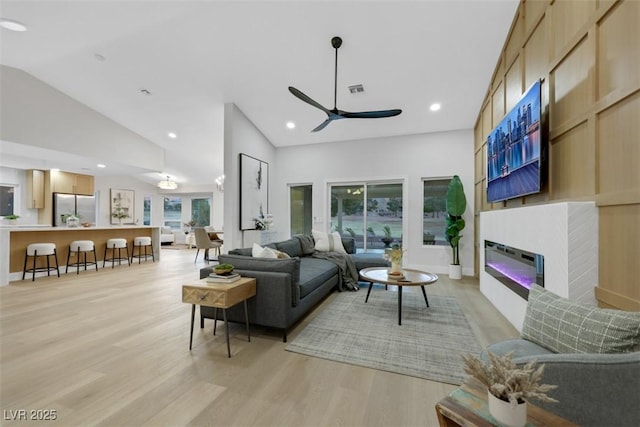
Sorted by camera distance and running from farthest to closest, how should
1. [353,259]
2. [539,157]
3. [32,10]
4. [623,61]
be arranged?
[353,259] < [32,10] < [539,157] < [623,61]

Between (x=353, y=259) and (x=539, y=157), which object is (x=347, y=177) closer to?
(x=353, y=259)

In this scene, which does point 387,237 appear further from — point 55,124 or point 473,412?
point 55,124

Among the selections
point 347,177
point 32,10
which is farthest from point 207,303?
point 347,177

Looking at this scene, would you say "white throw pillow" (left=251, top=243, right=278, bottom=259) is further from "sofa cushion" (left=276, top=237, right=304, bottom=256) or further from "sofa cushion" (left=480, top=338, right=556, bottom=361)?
"sofa cushion" (left=480, top=338, right=556, bottom=361)

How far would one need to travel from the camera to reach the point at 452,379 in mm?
2012

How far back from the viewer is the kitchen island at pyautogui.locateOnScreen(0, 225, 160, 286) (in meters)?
4.68

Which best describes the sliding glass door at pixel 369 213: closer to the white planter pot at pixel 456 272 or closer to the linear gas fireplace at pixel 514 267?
the white planter pot at pixel 456 272

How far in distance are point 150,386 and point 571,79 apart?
156 inches

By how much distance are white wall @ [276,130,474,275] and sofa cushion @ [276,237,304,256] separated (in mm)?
2059

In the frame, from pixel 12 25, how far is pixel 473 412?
5990 millimetres

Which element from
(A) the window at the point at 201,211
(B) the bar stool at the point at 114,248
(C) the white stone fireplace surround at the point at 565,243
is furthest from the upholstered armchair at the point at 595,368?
(A) the window at the point at 201,211

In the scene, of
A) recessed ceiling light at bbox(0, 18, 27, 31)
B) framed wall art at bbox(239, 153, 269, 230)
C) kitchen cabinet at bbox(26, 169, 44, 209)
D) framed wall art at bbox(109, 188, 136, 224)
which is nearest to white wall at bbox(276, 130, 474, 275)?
framed wall art at bbox(239, 153, 269, 230)

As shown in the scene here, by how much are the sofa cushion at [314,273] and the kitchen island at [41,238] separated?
17.3 feet

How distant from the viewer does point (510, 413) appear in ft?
2.73
